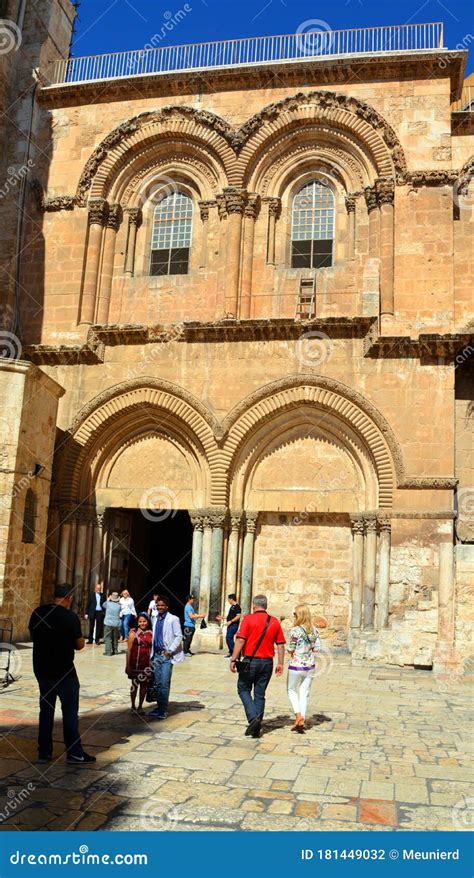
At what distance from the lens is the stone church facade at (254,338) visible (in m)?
16.5

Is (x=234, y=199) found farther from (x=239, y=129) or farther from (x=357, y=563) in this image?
(x=357, y=563)

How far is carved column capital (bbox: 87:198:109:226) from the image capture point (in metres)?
19.9

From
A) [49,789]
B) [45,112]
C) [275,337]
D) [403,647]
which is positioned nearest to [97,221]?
[45,112]

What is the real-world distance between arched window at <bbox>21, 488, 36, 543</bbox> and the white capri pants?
29.6 ft

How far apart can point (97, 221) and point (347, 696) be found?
13618 mm

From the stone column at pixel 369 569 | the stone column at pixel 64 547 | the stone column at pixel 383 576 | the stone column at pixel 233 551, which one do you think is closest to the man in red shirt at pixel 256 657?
the stone column at pixel 383 576

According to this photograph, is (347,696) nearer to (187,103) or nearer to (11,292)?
(11,292)

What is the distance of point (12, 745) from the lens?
7.49 meters

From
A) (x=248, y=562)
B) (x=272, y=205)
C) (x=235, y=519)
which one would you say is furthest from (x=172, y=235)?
(x=248, y=562)

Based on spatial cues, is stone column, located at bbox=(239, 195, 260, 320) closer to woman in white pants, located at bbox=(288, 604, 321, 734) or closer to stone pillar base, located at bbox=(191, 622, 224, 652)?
stone pillar base, located at bbox=(191, 622, 224, 652)

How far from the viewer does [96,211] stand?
19922 millimetres

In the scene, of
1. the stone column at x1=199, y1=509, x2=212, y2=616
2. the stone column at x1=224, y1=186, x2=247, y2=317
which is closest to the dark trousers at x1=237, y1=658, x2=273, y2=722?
the stone column at x1=199, y1=509, x2=212, y2=616

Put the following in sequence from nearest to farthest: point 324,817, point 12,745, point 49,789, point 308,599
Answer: point 324,817
point 49,789
point 12,745
point 308,599

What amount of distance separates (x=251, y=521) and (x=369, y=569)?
2.90m
